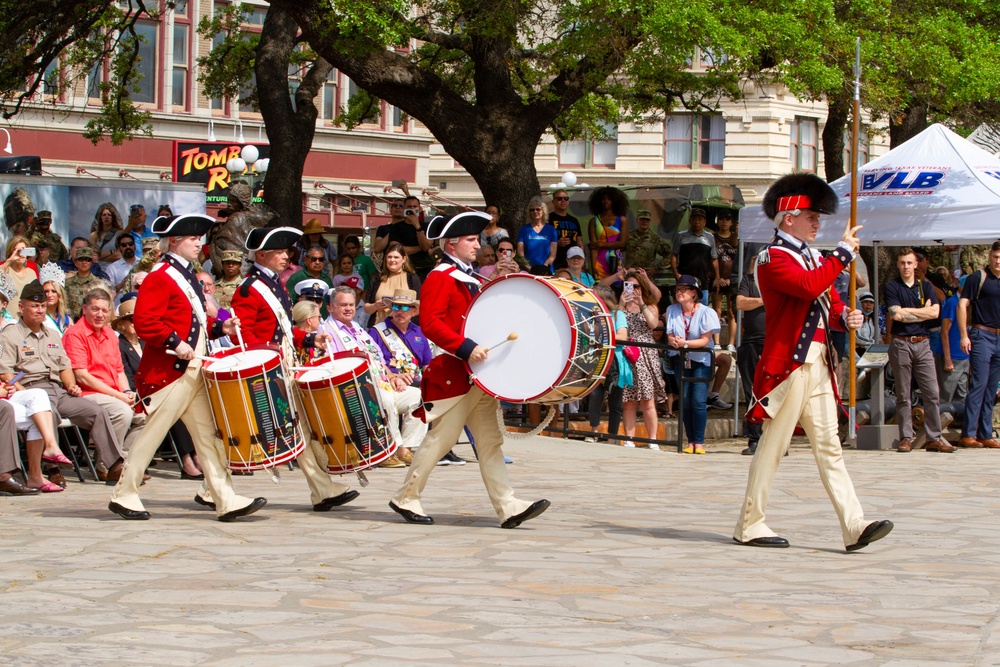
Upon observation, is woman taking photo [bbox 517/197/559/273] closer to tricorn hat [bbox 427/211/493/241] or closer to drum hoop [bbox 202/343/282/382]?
tricorn hat [bbox 427/211/493/241]

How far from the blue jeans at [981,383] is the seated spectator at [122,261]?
28.2 feet

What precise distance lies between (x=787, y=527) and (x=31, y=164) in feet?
52.6

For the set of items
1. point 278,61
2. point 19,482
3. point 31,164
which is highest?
point 278,61

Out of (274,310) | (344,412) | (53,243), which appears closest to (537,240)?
(53,243)

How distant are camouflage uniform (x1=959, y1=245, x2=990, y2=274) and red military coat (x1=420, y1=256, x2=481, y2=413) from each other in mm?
17770

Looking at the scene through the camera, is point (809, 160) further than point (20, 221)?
Yes

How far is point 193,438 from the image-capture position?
30.9 ft

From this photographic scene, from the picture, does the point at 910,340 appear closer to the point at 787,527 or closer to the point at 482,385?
the point at 787,527

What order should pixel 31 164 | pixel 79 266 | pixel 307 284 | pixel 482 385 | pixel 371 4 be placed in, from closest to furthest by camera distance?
pixel 482 385, pixel 307 284, pixel 79 266, pixel 371 4, pixel 31 164

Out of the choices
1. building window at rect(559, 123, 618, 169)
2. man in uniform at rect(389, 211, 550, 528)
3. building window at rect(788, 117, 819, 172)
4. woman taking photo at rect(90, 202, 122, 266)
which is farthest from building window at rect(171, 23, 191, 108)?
man in uniform at rect(389, 211, 550, 528)

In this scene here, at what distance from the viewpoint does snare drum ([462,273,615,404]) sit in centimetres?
891

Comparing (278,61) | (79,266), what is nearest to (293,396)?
(79,266)

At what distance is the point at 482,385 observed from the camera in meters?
8.91

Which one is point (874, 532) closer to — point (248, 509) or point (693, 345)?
point (248, 509)
